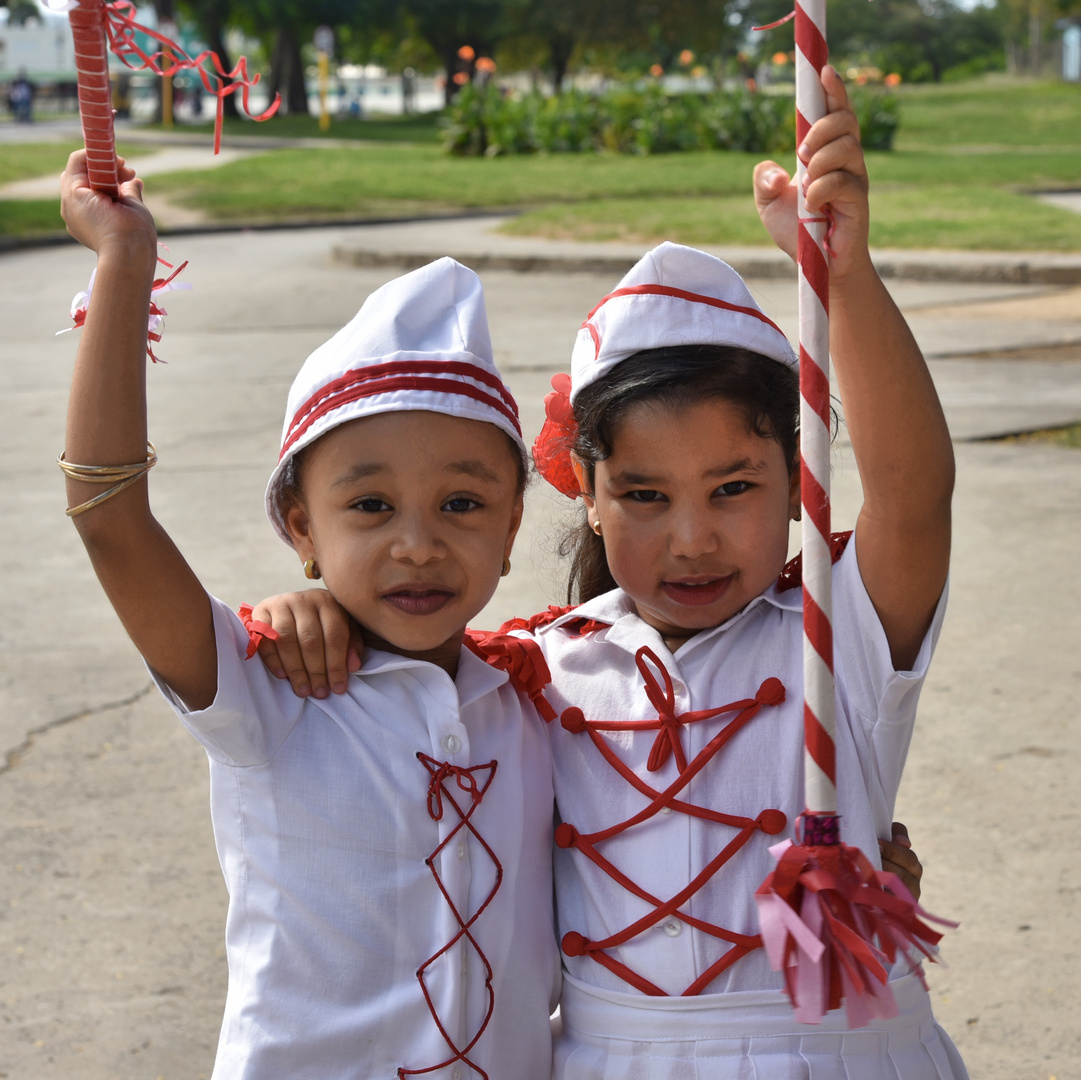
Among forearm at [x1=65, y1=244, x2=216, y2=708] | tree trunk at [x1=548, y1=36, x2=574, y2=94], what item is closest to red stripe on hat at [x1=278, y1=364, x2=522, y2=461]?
forearm at [x1=65, y1=244, x2=216, y2=708]

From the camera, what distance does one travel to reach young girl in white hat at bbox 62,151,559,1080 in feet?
6.22

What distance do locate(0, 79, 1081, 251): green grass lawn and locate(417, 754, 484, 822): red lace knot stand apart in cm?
1162

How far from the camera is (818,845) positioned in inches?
64.2

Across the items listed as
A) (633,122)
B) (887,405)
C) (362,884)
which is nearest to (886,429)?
(887,405)

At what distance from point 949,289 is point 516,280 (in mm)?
3588

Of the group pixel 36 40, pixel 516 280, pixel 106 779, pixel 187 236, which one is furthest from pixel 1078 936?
pixel 36 40

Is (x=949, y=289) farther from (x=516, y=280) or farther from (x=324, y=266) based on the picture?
(x=324, y=266)

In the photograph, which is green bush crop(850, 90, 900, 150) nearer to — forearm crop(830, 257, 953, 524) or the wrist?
Answer: forearm crop(830, 257, 953, 524)

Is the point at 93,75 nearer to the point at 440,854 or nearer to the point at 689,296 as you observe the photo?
the point at 689,296

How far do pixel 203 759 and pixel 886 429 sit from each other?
2.42 m

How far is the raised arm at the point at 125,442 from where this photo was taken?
175cm

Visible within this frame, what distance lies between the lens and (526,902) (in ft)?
6.61

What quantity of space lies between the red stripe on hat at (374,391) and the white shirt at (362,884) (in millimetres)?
291

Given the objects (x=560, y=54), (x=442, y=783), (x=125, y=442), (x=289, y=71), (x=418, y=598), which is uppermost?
(x=560, y=54)
